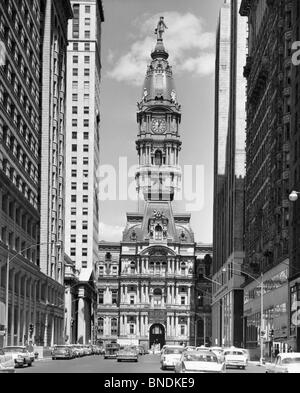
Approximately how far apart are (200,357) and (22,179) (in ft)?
225

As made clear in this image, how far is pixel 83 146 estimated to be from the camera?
185 metres

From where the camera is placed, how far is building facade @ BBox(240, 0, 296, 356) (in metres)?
88.7

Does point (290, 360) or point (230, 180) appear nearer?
point (290, 360)

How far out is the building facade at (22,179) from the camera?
8439 cm

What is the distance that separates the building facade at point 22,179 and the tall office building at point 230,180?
26008 millimetres

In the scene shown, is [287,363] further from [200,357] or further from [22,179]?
[22,179]

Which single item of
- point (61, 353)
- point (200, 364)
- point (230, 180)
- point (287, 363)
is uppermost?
point (230, 180)

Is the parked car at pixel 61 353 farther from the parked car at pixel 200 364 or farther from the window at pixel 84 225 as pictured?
the window at pixel 84 225

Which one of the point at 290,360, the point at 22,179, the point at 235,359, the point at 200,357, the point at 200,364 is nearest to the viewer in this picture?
the point at 290,360

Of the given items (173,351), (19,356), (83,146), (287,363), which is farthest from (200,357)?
(83,146)

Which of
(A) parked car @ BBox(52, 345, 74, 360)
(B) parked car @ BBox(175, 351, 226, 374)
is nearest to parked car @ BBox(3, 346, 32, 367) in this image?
(B) parked car @ BBox(175, 351, 226, 374)

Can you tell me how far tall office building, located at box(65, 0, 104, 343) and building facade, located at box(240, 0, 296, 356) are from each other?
207ft
